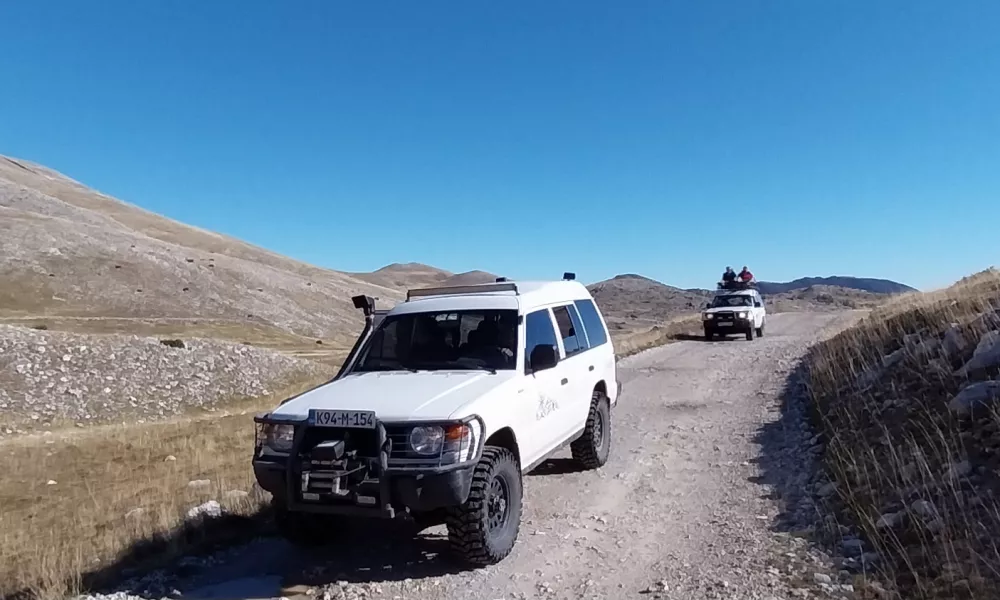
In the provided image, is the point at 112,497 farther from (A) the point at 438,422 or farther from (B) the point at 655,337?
(B) the point at 655,337

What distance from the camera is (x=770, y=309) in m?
54.0

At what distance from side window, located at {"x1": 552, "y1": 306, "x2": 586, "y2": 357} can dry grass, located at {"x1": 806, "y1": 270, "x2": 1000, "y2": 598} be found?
287 centimetres

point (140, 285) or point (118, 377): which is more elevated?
point (140, 285)

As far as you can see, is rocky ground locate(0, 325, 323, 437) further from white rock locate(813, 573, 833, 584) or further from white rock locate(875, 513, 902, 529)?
white rock locate(875, 513, 902, 529)

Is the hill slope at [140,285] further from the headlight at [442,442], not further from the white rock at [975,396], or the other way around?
the white rock at [975,396]

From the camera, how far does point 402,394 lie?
18.8 feet

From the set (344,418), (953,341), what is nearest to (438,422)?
(344,418)

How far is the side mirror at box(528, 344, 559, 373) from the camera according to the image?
21.4ft

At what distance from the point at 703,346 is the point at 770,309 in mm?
33453

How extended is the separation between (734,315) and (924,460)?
2008 centimetres

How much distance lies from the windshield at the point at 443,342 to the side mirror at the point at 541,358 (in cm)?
19

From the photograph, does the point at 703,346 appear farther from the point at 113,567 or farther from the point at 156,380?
the point at 113,567

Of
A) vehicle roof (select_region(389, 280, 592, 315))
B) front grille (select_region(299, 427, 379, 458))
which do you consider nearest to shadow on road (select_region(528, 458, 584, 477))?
vehicle roof (select_region(389, 280, 592, 315))

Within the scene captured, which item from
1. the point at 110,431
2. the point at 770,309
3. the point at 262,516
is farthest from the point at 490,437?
the point at 770,309
